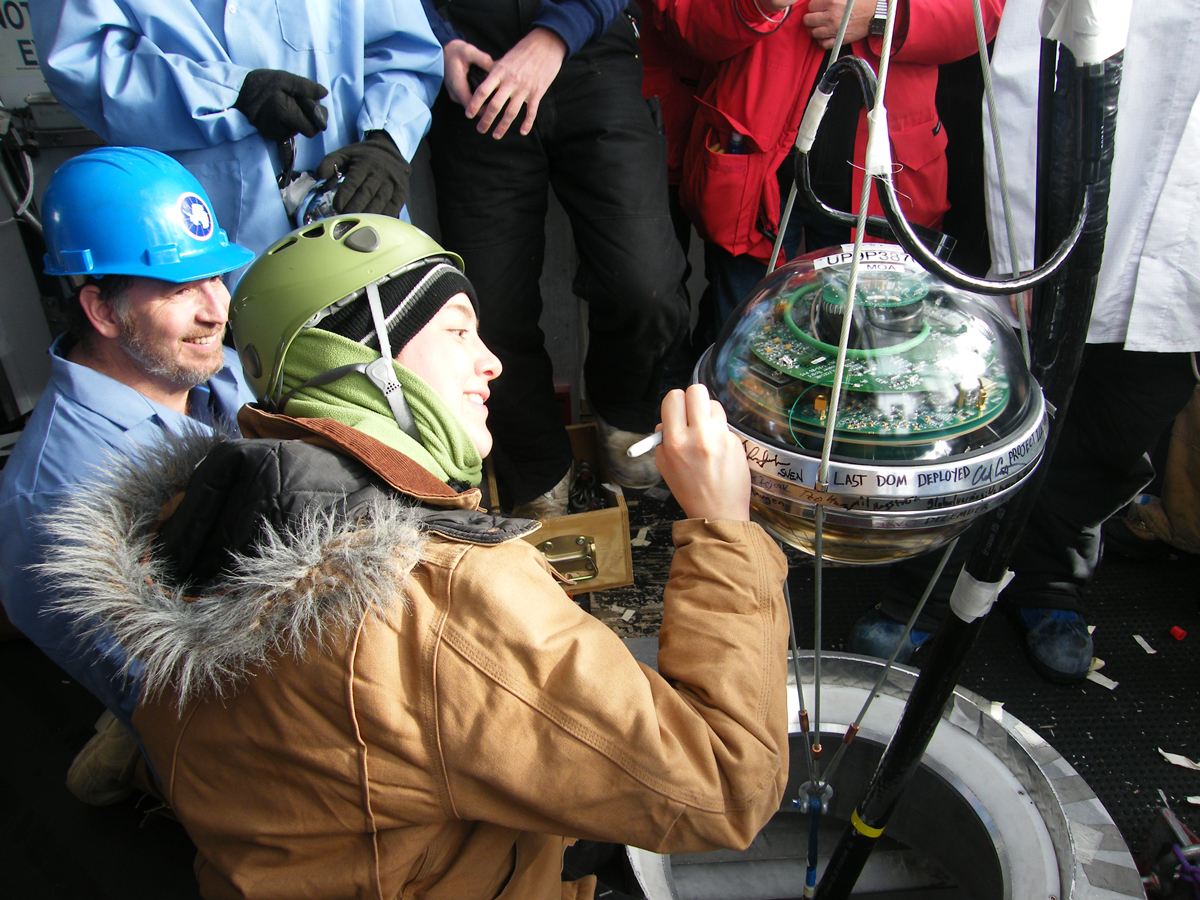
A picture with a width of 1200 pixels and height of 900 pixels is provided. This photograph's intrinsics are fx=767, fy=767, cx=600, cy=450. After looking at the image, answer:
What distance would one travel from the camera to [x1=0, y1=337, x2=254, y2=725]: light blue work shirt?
68.0 inches

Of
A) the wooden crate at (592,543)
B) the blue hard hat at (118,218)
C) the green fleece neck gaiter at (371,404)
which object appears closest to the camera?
the green fleece neck gaiter at (371,404)

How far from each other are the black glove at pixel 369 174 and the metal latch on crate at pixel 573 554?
122 cm

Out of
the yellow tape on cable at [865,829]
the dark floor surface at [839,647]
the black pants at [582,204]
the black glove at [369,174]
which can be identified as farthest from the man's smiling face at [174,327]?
the yellow tape on cable at [865,829]

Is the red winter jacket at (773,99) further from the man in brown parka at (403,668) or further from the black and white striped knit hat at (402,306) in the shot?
the man in brown parka at (403,668)

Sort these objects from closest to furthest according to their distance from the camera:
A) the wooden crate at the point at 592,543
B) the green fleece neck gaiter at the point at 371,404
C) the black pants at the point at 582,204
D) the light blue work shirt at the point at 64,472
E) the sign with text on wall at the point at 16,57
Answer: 1. the green fleece neck gaiter at the point at 371,404
2. the light blue work shirt at the point at 64,472
3. the black pants at the point at 582,204
4. the wooden crate at the point at 592,543
5. the sign with text on wall at the point at 16,57

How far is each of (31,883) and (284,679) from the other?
1922mm

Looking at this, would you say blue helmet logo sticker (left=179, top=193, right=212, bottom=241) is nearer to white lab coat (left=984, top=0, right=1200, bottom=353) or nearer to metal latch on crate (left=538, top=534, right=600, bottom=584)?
metal latch on crate (left=538, top=534, right=600, bottom=584)

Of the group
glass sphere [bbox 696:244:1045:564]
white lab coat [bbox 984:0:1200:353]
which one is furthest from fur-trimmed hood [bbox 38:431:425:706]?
white lab coat [bbox 984:0:1200:353]

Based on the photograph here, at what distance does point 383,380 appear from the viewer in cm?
131

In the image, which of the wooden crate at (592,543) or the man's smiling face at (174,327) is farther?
the wooden crate at (592,543)

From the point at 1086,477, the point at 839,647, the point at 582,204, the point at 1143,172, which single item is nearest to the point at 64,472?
the point at 582,204

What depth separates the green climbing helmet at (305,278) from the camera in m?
1.36

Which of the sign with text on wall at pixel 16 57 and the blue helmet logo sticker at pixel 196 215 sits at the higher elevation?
the sign with text on wall at pixel 16 57

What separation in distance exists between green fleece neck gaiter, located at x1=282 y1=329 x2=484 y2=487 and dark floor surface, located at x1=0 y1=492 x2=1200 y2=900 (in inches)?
65.1
